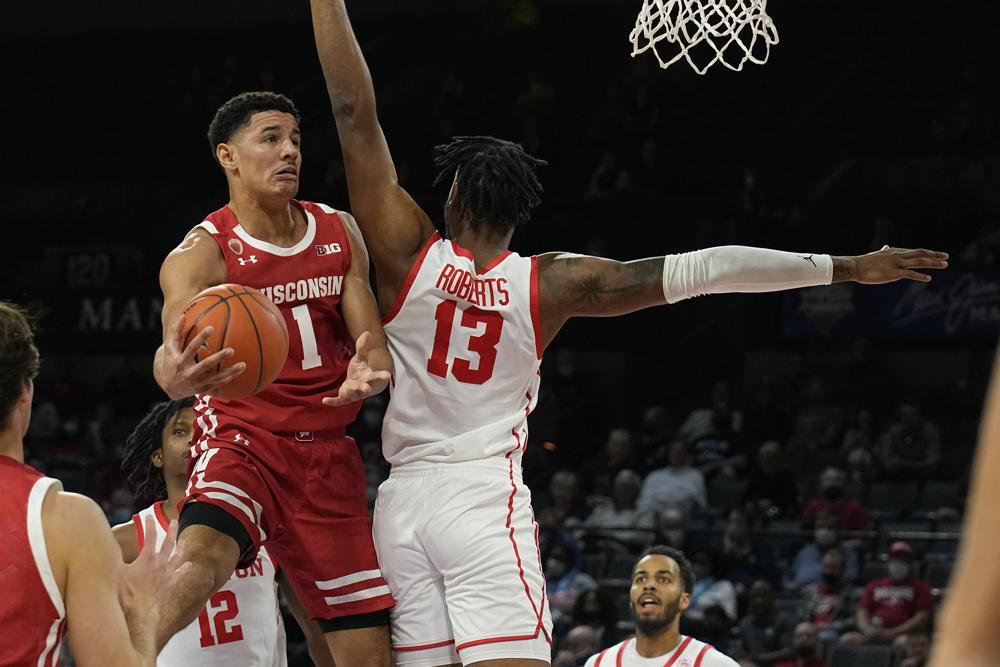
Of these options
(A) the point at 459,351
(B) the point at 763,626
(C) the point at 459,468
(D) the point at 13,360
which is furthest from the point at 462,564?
(B) the point at 763,626

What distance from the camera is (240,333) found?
3543 mm

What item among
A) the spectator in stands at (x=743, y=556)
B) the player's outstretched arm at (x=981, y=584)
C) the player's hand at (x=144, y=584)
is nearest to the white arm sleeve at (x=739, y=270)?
the player's hand at (x=144, y=584)

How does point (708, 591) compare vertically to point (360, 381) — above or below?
below

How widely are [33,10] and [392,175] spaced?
15732mm

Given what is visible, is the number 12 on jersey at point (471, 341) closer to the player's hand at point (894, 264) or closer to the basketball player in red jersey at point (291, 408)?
the basketball player in red jersey at point (291, 408)

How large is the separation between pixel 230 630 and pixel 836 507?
5925 millimetres

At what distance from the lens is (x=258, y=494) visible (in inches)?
155

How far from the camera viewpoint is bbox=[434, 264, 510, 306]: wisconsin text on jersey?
4109mm

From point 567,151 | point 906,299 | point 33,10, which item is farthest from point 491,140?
point 33,10

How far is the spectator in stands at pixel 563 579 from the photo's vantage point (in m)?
9.34

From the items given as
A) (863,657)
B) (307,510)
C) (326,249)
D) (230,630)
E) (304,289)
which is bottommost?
(863,657)

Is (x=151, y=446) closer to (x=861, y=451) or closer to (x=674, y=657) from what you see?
(x=674, y=657)

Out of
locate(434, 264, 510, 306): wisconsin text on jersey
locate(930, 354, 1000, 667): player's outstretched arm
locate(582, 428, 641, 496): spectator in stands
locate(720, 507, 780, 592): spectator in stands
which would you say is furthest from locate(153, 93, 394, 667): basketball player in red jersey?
locate(582, 428, 641, 496): spectator in stands

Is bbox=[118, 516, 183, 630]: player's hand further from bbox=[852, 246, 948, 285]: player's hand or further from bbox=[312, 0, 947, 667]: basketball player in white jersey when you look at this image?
bbox=[852, 246, 948, 285]: player's hand
